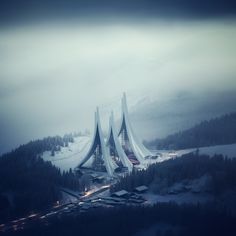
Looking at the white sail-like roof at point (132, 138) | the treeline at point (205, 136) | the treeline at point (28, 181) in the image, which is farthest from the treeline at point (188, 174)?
the treeline at point (205, 136)

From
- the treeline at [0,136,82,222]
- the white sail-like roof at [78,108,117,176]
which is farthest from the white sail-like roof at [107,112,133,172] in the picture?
the treeline at [0,136,82,222]

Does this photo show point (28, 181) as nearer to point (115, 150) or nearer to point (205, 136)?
point (115, 150)

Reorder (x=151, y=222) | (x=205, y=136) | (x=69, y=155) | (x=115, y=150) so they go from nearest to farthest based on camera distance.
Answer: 1. (x=151, y=222)
2. (x=115, y=150)
3. (x=69, y=155)
4. (x=205, y=136)

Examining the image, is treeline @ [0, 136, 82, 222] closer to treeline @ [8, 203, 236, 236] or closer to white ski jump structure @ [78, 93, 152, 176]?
white ski jump structure @ [78, 93, 152, 176]

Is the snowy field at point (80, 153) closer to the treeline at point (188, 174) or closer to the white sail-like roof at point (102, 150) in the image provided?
the white sail-like roof at point (102, 150)

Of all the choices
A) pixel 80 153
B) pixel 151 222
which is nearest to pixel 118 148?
pixel 80 153

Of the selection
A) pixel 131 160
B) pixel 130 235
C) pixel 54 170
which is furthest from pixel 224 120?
pixel 130 235
